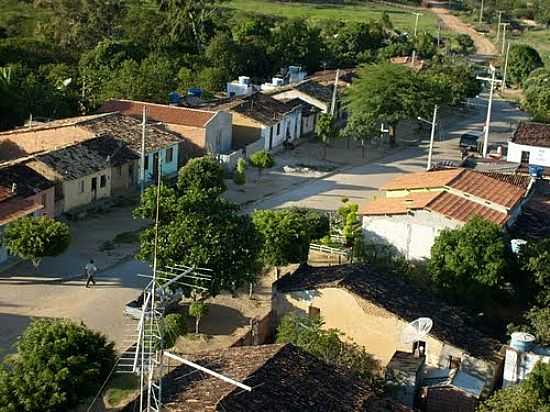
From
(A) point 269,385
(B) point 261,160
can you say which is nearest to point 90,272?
(A) point 269,385

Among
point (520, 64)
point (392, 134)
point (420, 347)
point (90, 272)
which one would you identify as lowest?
point (90, 272)

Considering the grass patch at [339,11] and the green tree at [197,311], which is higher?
the grass patch at [339,11]

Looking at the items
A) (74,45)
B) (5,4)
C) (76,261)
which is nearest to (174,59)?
(74,45)

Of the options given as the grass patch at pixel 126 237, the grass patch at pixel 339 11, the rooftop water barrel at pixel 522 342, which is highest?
the grass patch at pixel 339 11

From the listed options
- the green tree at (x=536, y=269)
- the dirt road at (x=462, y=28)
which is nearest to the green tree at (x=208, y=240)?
the green tree at (x=536, y=269)

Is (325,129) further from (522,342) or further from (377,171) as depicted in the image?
(522,342)

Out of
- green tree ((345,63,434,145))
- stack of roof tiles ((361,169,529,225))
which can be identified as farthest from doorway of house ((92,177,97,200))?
green tree ((345,63,434,145))

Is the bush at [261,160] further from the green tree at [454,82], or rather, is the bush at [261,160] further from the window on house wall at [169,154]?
the green tree at [454,82]
